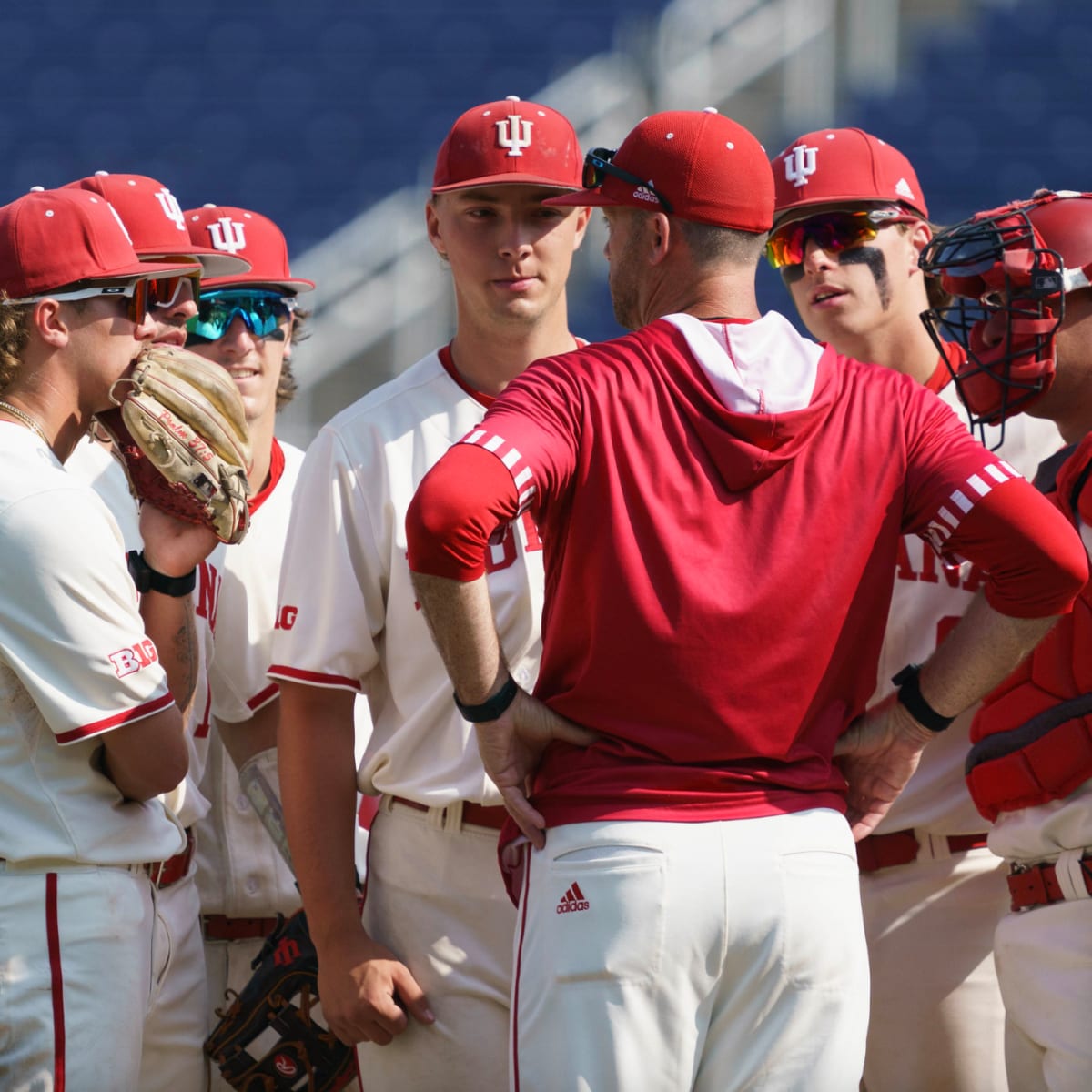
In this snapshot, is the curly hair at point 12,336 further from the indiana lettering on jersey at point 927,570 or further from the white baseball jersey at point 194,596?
the indiana lettering on jersey at point 927,570

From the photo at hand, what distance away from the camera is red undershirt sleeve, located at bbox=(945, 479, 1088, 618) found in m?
1.84

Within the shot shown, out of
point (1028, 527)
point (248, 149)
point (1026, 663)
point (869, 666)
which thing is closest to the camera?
point (1028, 527)

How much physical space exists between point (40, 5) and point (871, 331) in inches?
162

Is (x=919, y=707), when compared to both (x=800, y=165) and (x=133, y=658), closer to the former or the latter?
(x=133, y=658)

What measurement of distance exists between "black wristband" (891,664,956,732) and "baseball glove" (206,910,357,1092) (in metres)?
1.28

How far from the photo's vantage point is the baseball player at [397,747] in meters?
2.36

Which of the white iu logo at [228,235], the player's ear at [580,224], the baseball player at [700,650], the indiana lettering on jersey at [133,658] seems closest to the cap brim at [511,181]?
the player's ear at [580,224]

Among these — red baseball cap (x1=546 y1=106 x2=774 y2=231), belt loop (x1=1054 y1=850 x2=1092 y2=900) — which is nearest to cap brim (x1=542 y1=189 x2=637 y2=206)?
red baseball cap (x1=546 y1=106 x2=774 y2=231)

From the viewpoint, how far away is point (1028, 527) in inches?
72.3

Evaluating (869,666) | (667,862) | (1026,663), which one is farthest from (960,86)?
(667,862)

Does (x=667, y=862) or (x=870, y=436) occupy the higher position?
(x=870, y=436)

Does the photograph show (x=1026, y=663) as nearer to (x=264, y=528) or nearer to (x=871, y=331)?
(x=871, y=331)

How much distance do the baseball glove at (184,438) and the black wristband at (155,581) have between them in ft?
0.33

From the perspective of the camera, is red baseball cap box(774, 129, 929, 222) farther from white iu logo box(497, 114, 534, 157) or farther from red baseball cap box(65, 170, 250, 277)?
red baseball cap box(65, 170, 250, 277)
